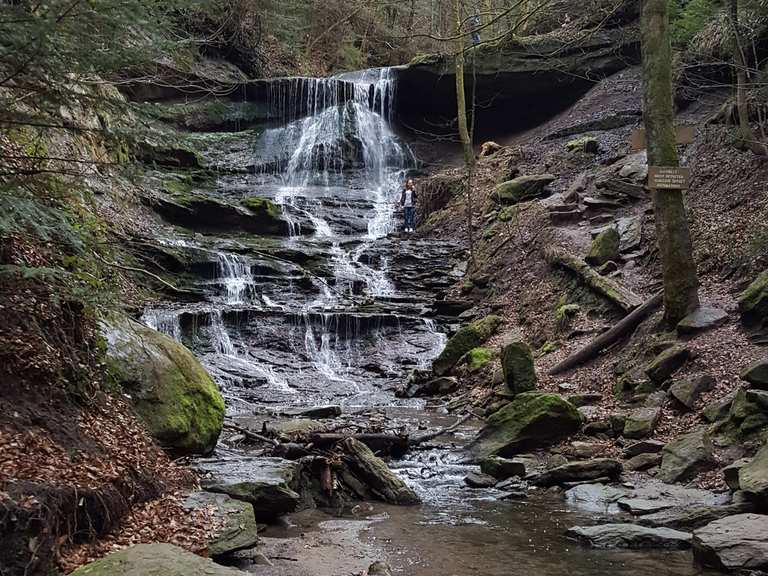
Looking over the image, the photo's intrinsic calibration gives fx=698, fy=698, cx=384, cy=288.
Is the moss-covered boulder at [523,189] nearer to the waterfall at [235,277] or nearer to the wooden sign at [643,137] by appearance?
the waterfall at [235,277]

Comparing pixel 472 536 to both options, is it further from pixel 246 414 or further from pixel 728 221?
pixel 728 221

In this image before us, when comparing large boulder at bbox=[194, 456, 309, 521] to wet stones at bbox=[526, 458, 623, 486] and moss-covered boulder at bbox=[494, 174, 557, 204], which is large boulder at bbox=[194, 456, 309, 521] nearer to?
wet stones at bbox=[526, 458, 623, 486]

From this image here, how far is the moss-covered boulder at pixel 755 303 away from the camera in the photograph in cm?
865

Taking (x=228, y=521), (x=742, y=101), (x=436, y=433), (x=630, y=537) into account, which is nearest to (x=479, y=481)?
(x=436, y=433)

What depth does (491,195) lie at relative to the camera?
2028 centimetres

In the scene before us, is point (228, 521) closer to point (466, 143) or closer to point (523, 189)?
point (466, 143)

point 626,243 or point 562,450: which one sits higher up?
point 626,243

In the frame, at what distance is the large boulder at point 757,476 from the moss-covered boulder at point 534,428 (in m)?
2.57

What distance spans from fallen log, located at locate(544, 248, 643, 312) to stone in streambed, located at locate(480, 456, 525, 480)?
14.6 ft

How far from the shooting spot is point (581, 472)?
7488mm

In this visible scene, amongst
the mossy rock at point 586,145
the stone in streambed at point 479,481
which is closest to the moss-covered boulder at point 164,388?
the stone in streambed at point 479,481

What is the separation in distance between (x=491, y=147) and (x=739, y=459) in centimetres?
1861

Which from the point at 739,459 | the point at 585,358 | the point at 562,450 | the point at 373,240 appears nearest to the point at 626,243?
the point at 585,358

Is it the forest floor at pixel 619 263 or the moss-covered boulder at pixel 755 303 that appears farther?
the forest floor at pixel 619 263
